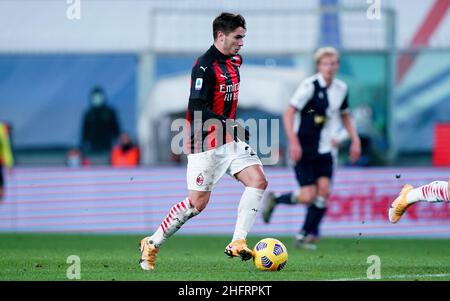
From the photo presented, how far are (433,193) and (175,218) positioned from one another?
2.29m

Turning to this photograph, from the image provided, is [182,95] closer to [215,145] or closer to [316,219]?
[316,219]

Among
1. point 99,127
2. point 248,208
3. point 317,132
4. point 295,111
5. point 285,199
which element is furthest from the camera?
point 99,127

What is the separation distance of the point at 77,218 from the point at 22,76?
575cm

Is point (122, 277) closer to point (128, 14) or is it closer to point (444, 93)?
point (444, 93)

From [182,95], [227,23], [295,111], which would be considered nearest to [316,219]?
[295,111]

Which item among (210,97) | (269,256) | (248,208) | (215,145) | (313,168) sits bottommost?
Result: (269,256)

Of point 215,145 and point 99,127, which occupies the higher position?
point 99,127

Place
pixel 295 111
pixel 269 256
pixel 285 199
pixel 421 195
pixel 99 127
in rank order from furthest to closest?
pixel 99 127 < pixel 285 199 < pixel 295 111 < pixel 421 195 < pixel 269 256

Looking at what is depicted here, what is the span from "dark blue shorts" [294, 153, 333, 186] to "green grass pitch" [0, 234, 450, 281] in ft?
2.84

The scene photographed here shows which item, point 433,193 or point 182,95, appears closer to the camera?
point 433,193

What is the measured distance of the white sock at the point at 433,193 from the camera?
10.1m

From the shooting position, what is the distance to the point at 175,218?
10.2 m
